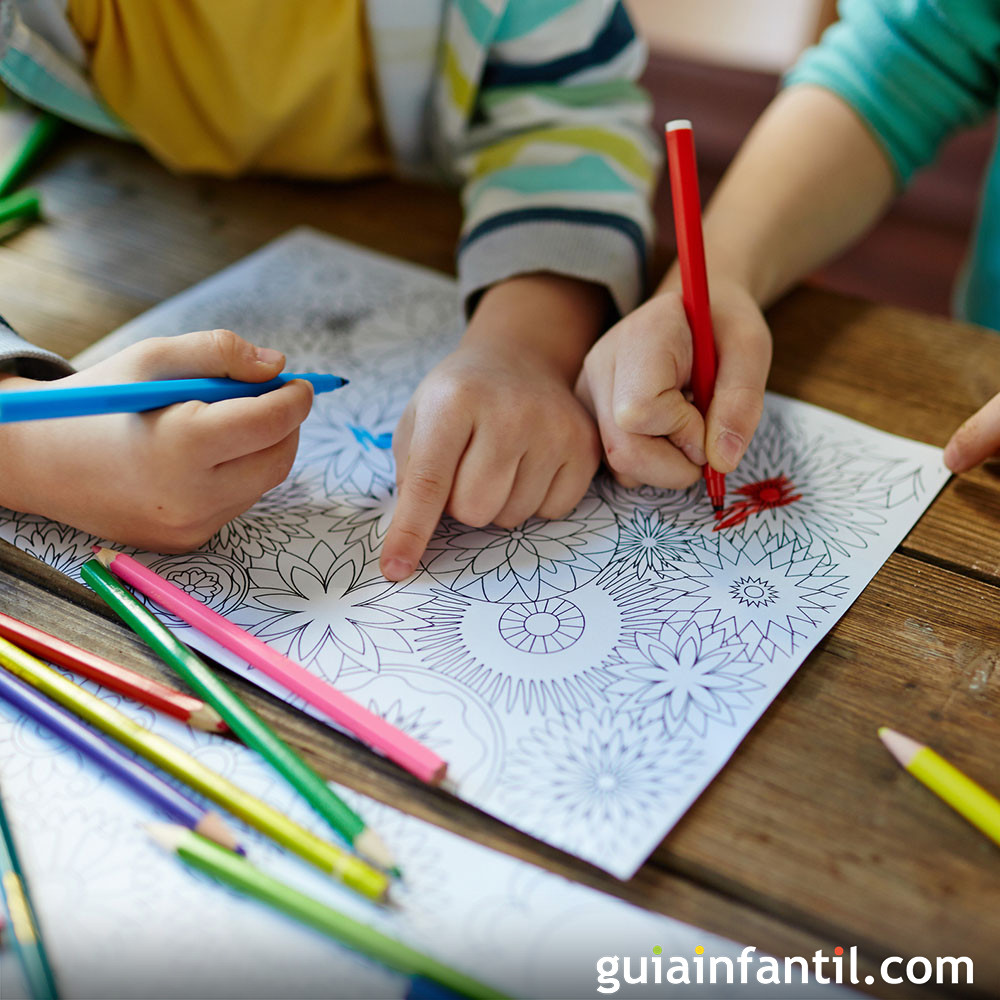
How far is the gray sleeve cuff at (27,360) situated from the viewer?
384 mm

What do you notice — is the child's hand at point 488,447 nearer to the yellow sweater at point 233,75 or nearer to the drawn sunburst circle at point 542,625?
the drawn sunburst circle at point 542,625

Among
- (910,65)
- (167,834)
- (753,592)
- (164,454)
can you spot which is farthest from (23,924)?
(910,65)

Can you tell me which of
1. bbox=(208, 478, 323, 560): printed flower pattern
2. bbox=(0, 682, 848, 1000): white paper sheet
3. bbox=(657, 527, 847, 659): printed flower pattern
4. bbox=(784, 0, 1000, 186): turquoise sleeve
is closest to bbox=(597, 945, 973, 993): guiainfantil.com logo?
bbox=(0, 682, 848, 1000): white paper sheet

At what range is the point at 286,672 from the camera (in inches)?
12.0

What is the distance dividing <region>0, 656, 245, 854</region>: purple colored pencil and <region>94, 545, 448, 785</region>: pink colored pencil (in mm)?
48

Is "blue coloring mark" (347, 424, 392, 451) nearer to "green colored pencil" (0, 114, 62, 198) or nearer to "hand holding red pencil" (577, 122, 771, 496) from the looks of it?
"hand holding red pencil" (577, 122, 771, 496)

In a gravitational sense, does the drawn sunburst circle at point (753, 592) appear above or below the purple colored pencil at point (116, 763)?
→ below

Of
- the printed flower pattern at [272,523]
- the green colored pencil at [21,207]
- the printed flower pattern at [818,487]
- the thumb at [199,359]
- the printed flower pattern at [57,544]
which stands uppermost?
the thumb at [199,359]

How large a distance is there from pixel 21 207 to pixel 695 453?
17.4 inches

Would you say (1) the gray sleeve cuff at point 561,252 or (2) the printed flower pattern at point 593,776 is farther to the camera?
(1) the gray sleeve cuff at point 561,252

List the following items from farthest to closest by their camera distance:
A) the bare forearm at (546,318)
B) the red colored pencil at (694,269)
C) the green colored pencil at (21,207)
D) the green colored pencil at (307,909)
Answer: the green colored pencil at (21,207) < the bare forearm at (546,318) < the red colored pencil at (694,269) < the green colored pencil at (307,909)

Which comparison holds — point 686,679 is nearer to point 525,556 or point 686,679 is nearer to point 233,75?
point 525,556

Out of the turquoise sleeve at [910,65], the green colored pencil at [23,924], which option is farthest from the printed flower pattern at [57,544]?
the turquoise sleeve at [910,65]

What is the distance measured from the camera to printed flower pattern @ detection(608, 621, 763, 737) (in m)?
0.30
